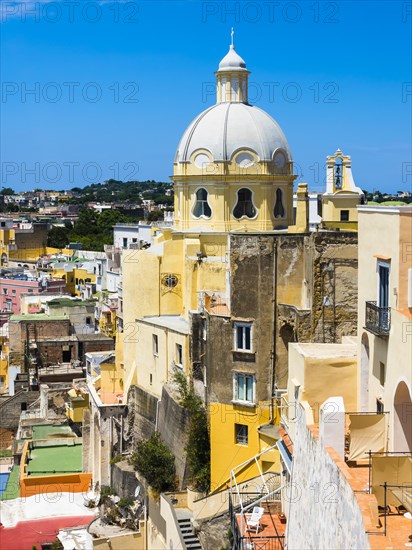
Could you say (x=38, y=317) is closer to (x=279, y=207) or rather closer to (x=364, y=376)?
(x=279, y=207)

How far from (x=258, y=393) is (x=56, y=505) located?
13.2 meters

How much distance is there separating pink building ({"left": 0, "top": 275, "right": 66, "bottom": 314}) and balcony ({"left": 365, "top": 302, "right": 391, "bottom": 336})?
64.2 m

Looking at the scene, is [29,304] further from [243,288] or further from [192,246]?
[243,288]

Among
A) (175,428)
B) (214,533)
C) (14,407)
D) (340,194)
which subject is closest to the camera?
(214,533)

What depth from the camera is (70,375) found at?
179ft

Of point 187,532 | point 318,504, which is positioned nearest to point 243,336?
point 187,532

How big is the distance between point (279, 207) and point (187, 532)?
1559 cm

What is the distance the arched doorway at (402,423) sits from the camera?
1645 centimetres

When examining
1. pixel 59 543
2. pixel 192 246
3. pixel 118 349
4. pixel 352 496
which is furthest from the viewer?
pixel 118 349

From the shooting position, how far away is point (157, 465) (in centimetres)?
3167

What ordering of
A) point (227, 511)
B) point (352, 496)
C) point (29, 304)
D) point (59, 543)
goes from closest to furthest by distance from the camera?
1. point (352, 496)
2. point (227, 511)
3. point (59, 543)
4. point (29, 304)

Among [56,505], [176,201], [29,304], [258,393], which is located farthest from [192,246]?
[29,304]

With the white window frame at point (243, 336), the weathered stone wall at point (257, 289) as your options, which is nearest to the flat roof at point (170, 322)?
the white window frame at point (243, 336)

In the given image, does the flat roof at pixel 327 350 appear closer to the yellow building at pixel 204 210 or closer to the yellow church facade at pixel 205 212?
the yellow church facade at pixel 205 212
